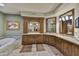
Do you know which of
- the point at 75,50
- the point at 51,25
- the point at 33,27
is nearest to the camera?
the point at 75,50

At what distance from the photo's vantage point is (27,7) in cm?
226

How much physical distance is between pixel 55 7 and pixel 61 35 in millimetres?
963

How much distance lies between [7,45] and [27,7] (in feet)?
3.33

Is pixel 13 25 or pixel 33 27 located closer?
pixel 13 25

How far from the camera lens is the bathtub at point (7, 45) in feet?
6.86

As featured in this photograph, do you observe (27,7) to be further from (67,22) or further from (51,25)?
(67,22)

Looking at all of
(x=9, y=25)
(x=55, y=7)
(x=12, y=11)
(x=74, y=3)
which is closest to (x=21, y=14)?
(x=12, y=11)

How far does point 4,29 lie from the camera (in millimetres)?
2232

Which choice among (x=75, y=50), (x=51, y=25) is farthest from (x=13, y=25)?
(x=75, y=50)

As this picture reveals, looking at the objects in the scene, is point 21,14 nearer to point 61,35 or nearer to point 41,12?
point 41,12

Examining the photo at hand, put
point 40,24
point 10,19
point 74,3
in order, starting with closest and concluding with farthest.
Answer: point 74,3, point 10,19, point 40,24

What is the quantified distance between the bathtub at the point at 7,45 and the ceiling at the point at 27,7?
68 centimetres

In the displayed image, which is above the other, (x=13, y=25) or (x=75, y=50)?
(x=13, y=25)

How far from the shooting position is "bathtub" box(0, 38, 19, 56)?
209 cm
